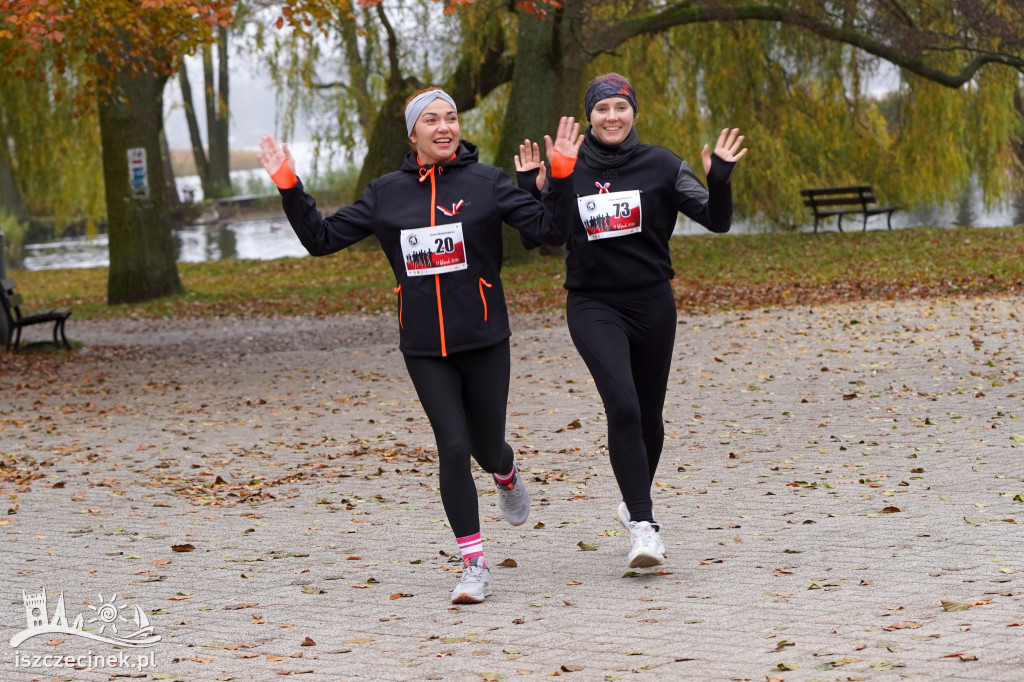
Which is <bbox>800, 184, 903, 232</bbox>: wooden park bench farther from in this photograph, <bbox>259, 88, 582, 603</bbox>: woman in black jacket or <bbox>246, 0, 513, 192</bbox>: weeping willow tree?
<bbox>259, 88, 582, 603</bbox>: woman in black jacket

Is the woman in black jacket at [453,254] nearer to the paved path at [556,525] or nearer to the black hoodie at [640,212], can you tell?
the black hoodie at [640,212]

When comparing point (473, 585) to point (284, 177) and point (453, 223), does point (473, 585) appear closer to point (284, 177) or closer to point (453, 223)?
point (453, 223)

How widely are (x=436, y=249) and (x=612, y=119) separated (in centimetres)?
93

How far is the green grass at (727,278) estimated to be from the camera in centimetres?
1839

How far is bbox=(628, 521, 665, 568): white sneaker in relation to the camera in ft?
17.9

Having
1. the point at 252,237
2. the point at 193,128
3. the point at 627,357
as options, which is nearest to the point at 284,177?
the point at 627,357

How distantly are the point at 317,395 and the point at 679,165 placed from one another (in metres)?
7.28

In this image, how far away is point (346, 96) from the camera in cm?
2984

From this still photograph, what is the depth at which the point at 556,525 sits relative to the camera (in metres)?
6.83

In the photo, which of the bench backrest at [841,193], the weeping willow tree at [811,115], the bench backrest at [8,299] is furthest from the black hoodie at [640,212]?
the bench backrest at [841,193]

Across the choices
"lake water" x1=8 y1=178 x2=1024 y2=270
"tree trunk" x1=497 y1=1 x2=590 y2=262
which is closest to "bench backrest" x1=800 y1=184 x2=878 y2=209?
"lake water" x1=8 y1=178 x2=1024 y2=270

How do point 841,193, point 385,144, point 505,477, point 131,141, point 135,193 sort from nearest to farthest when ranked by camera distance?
1. point 505,477
2. point 131,141
3. point 135,193
4. point 841,193
5. point 385,144

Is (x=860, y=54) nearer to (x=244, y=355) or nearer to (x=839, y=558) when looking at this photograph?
(x=244, y=355)

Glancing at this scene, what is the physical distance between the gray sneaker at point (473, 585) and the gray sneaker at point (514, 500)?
616mm
